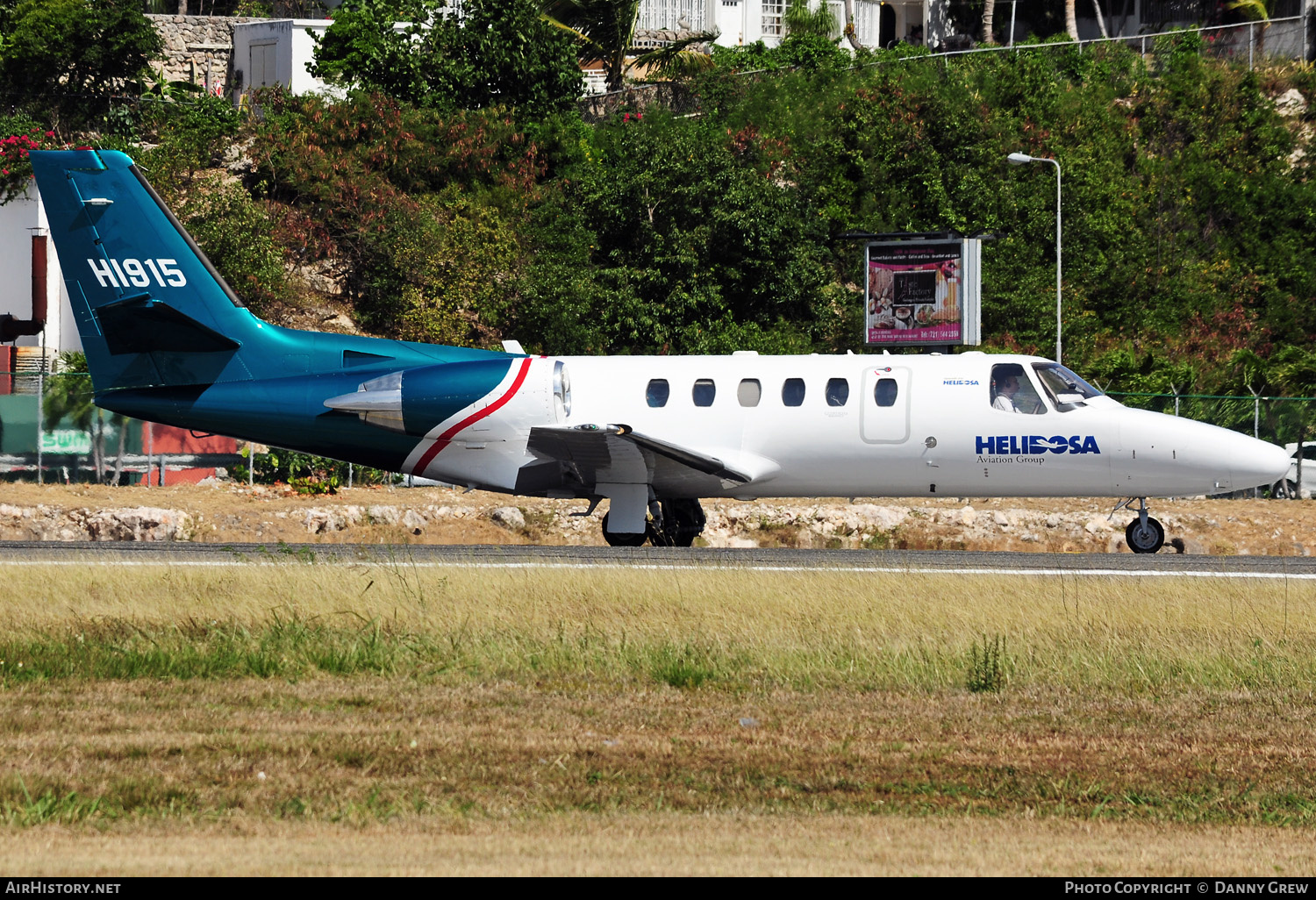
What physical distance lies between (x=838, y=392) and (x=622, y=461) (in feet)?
10.3

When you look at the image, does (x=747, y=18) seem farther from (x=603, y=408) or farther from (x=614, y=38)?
→ (x=603, y=408)

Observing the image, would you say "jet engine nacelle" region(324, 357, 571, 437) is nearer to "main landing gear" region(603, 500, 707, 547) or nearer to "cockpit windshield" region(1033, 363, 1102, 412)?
Answer: "main landing gear" region(603, 500, 707, 547)

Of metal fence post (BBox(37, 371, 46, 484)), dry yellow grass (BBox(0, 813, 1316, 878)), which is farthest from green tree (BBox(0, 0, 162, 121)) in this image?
dry yellow grass (BBox(0, 813, 1316, 878))

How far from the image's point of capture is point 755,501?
31156mm

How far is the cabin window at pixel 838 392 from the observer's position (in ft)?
70.6

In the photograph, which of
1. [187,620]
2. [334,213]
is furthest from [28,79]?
[187,620]

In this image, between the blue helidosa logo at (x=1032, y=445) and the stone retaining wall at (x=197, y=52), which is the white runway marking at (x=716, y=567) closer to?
the blue helidosa logo at (x=1032, y=445)

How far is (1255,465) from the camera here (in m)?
20.8

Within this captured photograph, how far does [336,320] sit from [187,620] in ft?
124

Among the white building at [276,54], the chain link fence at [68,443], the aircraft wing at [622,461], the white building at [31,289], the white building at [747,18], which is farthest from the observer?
the white building at [747,18]

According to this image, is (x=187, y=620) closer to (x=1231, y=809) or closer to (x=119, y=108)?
(x=1231, y=809)

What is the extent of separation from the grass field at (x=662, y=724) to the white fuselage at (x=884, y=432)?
197 inches

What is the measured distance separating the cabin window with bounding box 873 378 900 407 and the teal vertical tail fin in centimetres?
877

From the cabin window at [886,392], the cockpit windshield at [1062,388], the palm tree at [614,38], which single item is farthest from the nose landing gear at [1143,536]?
the palm tree at [614,38]
